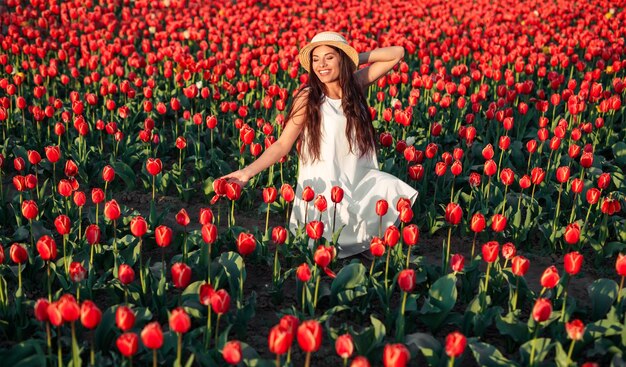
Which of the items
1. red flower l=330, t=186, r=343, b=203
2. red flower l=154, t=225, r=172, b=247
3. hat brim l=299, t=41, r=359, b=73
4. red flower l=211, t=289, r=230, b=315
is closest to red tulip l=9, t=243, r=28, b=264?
red flower l=154, t=225, r=172, b=247

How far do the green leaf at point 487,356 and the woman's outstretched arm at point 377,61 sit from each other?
2.34 metres

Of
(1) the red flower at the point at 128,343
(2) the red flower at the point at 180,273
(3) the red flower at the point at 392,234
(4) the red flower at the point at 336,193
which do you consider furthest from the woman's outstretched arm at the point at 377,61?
(1) the red flower at the point at 128,343

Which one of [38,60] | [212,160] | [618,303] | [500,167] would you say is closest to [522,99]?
[500,167]

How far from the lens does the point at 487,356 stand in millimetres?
3291

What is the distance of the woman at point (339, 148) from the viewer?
4.64 meters

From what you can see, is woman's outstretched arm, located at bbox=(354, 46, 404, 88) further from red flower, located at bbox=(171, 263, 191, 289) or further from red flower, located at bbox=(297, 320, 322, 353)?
red flower, located at bbox=(297, 320, 322, 353)

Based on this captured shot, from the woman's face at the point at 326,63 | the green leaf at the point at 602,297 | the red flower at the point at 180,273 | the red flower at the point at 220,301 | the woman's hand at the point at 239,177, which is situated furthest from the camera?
the woman's face at the point at 326,63

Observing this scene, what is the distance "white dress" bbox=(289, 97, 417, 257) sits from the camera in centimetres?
468

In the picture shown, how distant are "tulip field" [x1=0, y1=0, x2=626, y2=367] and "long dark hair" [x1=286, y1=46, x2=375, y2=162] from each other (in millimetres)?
396

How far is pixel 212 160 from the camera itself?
6094 mm

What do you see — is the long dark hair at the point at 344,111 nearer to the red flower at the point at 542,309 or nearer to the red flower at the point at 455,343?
the red flower at the point at 542,309

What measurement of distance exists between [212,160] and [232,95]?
6.26ft

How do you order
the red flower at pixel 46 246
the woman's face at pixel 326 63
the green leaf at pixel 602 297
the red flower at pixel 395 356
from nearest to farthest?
the red flower at pixel 395 356, the red flower at pixel 46 246, the green leaf at pixel 602 297, the woman's face at pixel 326 63

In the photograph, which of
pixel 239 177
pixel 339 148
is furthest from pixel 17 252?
pixel 339 148
